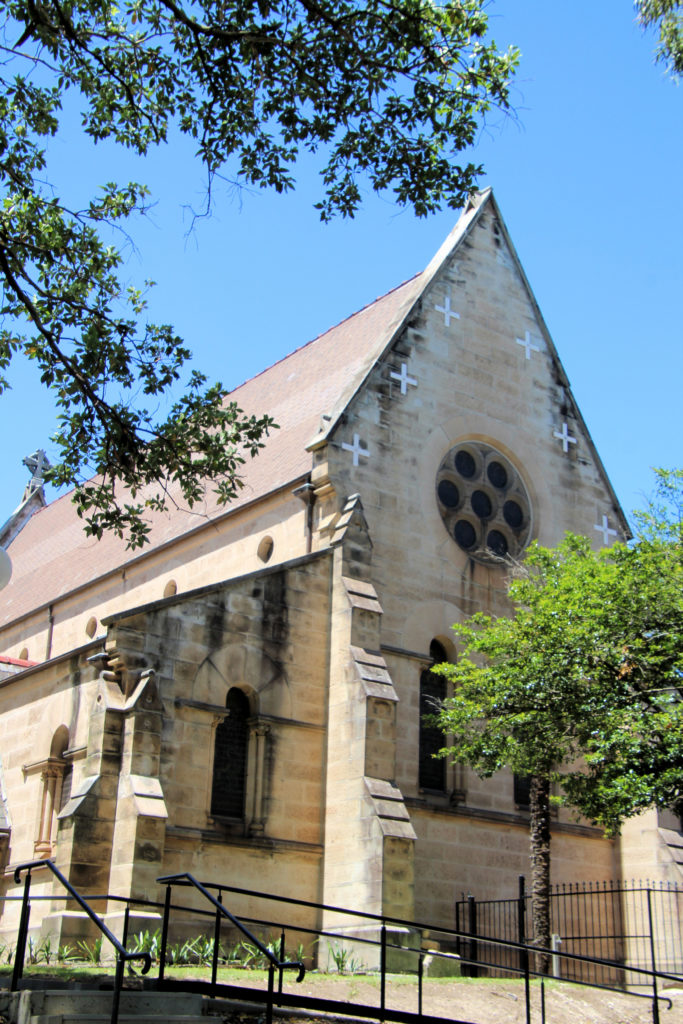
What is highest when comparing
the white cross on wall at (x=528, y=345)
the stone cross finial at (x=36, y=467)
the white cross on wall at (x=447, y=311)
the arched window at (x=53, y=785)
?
the stone cross finial at (x=36, y=467)

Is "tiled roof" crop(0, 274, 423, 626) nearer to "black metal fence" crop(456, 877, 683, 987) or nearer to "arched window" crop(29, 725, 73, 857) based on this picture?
"arched window" crop(29, 725, 73, 857)

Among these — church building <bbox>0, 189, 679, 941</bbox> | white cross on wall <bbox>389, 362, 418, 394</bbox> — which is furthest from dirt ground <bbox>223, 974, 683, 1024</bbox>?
white cross on wall <bbox>389, 362, 418, 394</bbox>

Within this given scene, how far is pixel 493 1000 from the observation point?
15844 millimetres

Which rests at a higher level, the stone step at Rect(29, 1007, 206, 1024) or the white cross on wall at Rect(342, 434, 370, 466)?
the white cross on wall at Rect(342, 434, 370, 466)

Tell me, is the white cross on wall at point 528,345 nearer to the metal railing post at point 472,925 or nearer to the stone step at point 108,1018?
the metal railing post at point 472,925

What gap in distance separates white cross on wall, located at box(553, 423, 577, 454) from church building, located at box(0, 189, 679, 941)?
32 mm

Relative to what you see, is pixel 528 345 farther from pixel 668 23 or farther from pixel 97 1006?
pixel 97 1006

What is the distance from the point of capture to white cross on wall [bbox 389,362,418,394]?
77.3ft

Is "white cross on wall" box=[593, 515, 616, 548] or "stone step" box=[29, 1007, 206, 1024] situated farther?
"white cross on wall" box=[593, 515, 616, 548]

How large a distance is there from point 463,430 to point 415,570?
3649mm

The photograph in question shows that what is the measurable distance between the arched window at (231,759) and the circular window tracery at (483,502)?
611 cm

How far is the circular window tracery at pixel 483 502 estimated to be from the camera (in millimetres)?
23938

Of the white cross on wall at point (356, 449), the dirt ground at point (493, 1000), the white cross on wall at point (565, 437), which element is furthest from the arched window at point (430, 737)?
the white cross on wall at point (565, 437)

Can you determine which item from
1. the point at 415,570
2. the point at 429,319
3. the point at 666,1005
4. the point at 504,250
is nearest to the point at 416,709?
the point at 415,570
